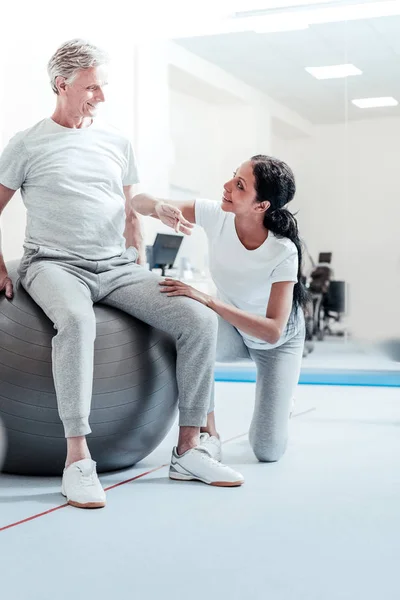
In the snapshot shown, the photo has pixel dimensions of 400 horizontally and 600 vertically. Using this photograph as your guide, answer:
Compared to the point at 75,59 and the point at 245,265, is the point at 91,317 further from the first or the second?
the point at 75,59

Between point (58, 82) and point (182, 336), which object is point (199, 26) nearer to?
point (58, 82)

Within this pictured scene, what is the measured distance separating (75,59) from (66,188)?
1.32ft

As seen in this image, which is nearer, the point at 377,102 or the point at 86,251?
the point at 86,251

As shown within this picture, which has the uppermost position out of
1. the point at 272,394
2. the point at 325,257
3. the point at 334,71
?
the point at 334,71

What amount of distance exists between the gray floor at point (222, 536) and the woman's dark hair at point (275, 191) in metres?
0.73

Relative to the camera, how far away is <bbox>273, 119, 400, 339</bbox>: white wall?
18.4ft

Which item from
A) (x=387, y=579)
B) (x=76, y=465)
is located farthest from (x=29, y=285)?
(x=387, y=579)

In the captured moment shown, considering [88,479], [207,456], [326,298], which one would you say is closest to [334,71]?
[326,298]

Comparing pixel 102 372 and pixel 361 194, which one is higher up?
pixel 361 194

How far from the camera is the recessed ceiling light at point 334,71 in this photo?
5625 millimetres

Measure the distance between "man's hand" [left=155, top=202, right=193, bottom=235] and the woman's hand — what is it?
16cm

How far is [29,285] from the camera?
2342 mm

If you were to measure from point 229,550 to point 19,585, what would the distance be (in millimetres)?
469

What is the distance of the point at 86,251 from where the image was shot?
2426mm
